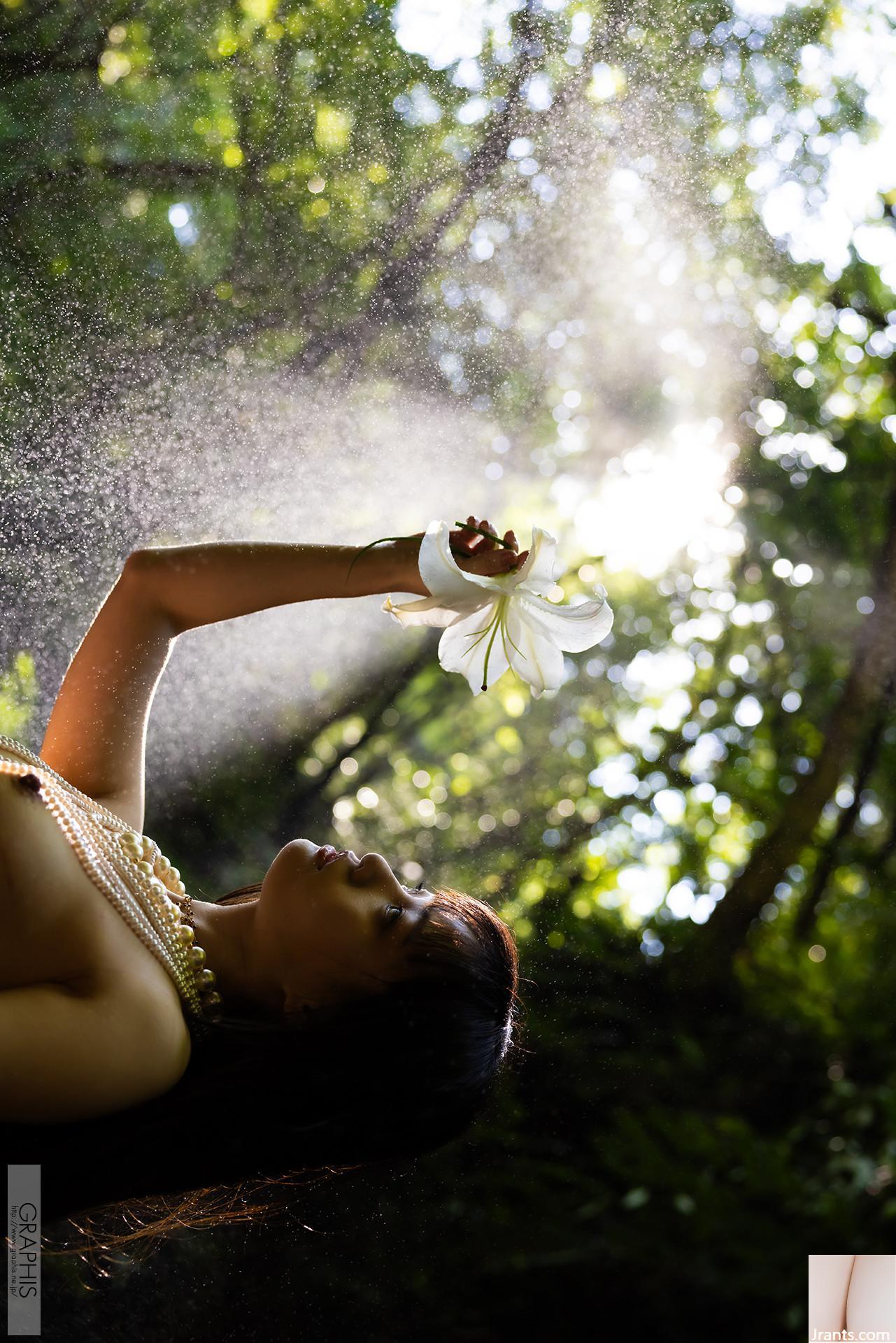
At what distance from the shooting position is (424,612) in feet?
2.00

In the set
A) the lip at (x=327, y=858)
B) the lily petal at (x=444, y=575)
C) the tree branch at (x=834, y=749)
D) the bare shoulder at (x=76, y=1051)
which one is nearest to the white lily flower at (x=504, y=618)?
the lily petal at (x=444, y=575)

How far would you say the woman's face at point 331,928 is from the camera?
24.8 inches

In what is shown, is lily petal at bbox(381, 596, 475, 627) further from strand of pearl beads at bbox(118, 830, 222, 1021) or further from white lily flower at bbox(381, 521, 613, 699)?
strand of pearl beads at bbox(118, 830, 222, 1021)

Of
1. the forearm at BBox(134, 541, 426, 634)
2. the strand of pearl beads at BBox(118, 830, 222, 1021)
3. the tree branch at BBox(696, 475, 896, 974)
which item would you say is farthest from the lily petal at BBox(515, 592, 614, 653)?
the tree branch at BBox(696, 475, 896, 974)

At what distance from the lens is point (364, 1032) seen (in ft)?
2.04

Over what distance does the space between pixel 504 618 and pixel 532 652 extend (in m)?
0.03

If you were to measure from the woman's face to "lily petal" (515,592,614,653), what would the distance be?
0.62 feet

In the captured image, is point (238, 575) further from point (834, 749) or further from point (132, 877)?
point (834, 749)

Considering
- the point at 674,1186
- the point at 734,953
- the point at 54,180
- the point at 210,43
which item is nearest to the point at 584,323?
the point at 210,43

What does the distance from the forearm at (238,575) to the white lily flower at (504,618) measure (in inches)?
3.0

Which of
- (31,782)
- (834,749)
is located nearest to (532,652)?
(31,782)

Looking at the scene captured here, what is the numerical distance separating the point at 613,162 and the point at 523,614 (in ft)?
2.35

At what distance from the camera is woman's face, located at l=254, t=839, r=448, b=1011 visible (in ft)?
2.07

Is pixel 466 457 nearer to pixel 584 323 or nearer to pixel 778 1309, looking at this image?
pixel 584 323
